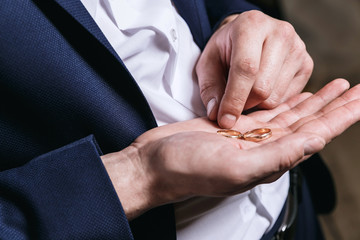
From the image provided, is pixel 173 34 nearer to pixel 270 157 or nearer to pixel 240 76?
pixel 240 76

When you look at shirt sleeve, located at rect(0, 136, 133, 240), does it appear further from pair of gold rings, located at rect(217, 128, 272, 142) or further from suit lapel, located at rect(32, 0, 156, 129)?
pair of gold rings, located at rect(217, 128, 272, 142)

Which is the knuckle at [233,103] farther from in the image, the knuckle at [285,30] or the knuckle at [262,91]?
the knuckle at [285,30]

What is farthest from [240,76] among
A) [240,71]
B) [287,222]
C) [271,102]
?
[287,222]

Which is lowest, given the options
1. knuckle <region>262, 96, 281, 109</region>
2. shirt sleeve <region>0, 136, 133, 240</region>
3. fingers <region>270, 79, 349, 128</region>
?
fingers <region>270, 79, 349, 128</region>

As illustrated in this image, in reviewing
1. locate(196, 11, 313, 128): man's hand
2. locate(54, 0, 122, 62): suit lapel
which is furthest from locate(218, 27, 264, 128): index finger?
locate(54, 0, 122, 62): suit lapel

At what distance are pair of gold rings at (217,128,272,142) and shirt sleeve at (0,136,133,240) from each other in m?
0.24

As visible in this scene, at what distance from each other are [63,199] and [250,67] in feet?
1.24

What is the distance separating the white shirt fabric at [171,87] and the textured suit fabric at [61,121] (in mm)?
76

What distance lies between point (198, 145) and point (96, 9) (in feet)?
1.07

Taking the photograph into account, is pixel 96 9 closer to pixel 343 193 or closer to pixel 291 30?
pixel 291 30

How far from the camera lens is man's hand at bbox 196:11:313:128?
59 centimetres

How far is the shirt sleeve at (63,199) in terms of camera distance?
47cm

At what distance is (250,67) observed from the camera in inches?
23.0

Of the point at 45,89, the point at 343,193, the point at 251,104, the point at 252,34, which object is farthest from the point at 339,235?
the point at 45,89
